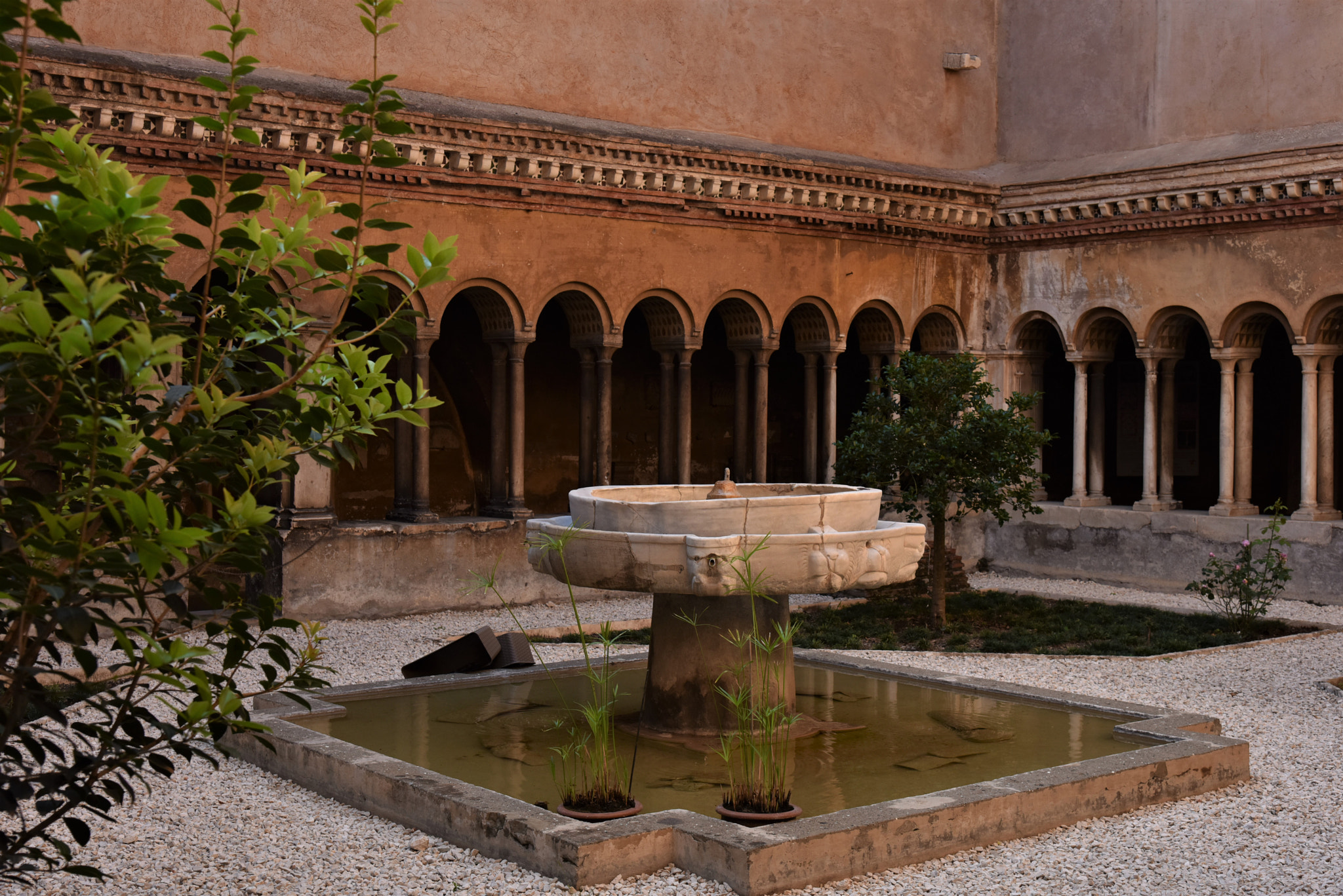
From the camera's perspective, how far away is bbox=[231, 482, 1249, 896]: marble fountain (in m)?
5.03

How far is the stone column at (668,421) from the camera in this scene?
47.8 ft

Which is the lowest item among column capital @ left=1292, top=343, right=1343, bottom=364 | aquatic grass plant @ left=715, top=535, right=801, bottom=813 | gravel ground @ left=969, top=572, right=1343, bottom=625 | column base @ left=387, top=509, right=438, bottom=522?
gravel ground @ left=969, top=572, right=1343, bottom=625

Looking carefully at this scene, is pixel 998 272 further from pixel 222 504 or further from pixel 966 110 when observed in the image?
pixel 222 504

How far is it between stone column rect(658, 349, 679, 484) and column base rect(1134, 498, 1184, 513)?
507 cm

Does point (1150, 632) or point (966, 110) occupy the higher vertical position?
point (966, 110)

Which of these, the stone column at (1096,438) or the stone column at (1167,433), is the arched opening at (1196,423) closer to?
the stone column at (1096,438)

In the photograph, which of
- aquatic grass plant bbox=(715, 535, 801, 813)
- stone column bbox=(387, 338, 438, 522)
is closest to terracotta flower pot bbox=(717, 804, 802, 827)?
aquatic grass plant bbox=(715, 535, 801, 813)

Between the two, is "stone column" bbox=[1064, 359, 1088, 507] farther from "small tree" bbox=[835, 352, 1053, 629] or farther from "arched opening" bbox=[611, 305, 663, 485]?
"arched opening" bbox=[611, 305, 663, 485]

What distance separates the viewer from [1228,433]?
14266 mm

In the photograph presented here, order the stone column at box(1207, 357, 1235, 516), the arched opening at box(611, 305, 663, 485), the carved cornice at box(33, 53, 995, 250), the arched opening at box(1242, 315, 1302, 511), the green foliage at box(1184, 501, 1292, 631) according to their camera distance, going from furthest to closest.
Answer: the arched opening at box(1242, 315, 1302, 511), the arched opening at box(611, 305, 663, 485), the stone column at box(1207, 357, 1235, 516), the green foliage at box(1184, 501, 1292, 631), the carved cornice at box(33, 53, 995, 250)

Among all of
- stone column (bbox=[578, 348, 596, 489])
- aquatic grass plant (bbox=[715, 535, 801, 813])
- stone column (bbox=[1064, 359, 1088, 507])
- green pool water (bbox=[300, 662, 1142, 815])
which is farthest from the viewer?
stone column (bbox=[1064, 359, 1088, 507])

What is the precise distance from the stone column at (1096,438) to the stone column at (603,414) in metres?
5.58

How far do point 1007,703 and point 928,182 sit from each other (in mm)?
8678

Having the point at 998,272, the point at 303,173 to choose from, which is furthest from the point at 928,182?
the point at 303,173
